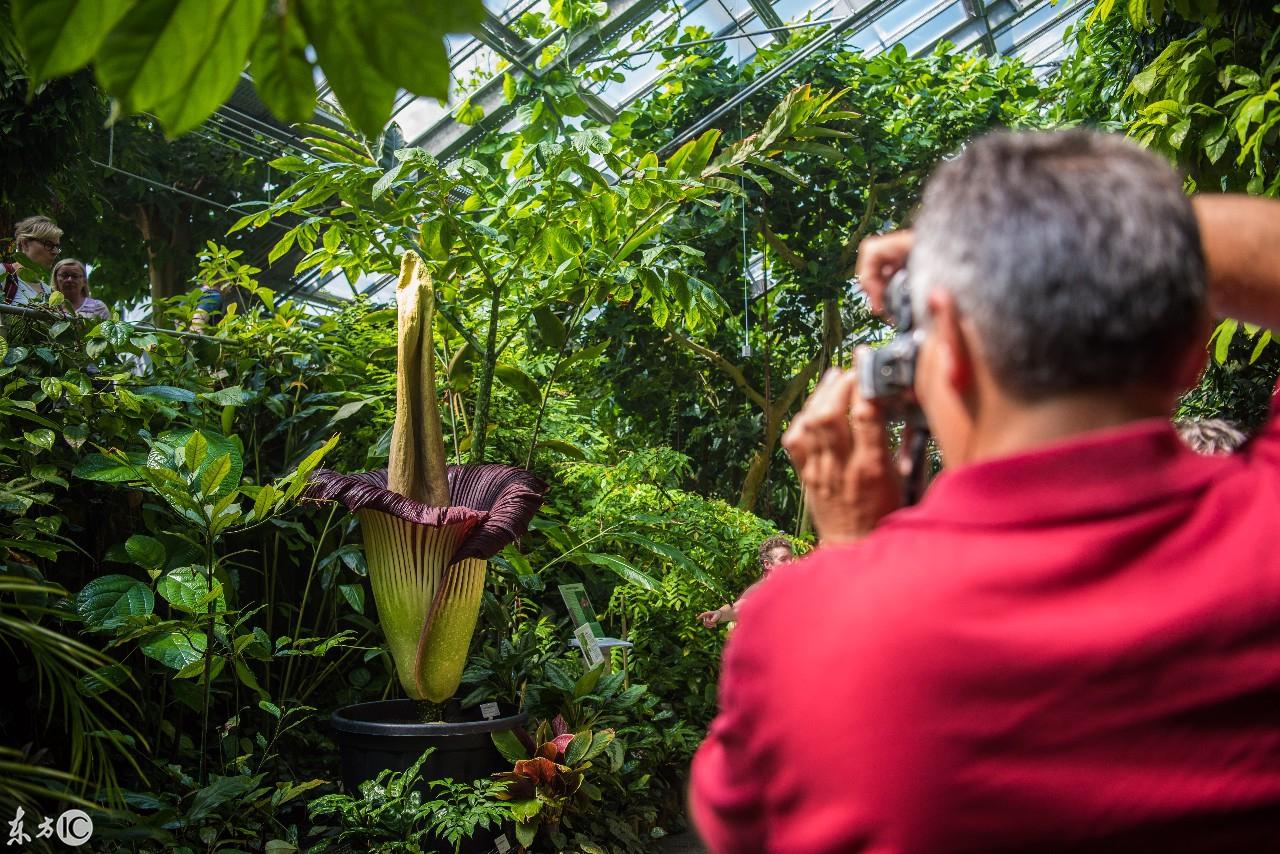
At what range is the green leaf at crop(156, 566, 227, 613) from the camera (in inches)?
96.3

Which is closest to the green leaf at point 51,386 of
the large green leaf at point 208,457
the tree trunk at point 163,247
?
the large green leaf at point 208,457

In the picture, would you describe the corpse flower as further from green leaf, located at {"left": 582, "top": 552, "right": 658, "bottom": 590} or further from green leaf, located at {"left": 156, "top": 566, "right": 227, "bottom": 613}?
green leaf, located at {"left": 582, "top": 552, "right": 658, "bottom": 590}

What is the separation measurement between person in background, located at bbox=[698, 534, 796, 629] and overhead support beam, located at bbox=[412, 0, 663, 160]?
3.30 metres

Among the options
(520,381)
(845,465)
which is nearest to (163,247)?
(520,381)

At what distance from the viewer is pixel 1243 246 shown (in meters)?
0.77

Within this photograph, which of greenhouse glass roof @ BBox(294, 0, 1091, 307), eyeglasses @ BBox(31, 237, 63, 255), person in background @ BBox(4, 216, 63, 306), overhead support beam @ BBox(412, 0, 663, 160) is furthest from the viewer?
overhead support beam @ BBox(412, 0, 663, 160)

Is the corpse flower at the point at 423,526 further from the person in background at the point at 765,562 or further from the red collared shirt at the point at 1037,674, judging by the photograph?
the red collared shirt at the point at 1037,674

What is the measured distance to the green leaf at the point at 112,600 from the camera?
247cm

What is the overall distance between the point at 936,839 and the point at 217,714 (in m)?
3.10

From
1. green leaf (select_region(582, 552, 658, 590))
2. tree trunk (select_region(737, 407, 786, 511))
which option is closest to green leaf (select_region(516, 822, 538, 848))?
green leaf (select_region(582, 552, 658, 590))

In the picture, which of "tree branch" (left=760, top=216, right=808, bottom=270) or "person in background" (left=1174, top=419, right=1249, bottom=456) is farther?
"tree branch" (left=760, top=216, right=808, bottom=270)

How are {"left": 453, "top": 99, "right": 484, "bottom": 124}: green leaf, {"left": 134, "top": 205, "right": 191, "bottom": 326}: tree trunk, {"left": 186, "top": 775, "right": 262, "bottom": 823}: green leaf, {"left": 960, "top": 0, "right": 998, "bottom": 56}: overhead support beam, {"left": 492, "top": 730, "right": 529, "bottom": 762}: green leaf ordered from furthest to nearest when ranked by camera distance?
{"left": 960, "top": 0, "right": 998, "bottom": 56}: overhead support beam
{"left": 134, "top": 205, "right": 191, "bottom": 326}: tree trunk
{"left": 453, "top": 99, "right": 484, "bottom": 124}: green leaf
{"left": 492, "top": 730, "right": 529, "bottom": 762}: green leaf
{"left": 186, "top": 775, "right": 262, "bottom": 823}: green leaf

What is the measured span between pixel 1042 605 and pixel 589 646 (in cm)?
307

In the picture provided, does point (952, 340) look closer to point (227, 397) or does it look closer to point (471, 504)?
point (471, 504)
